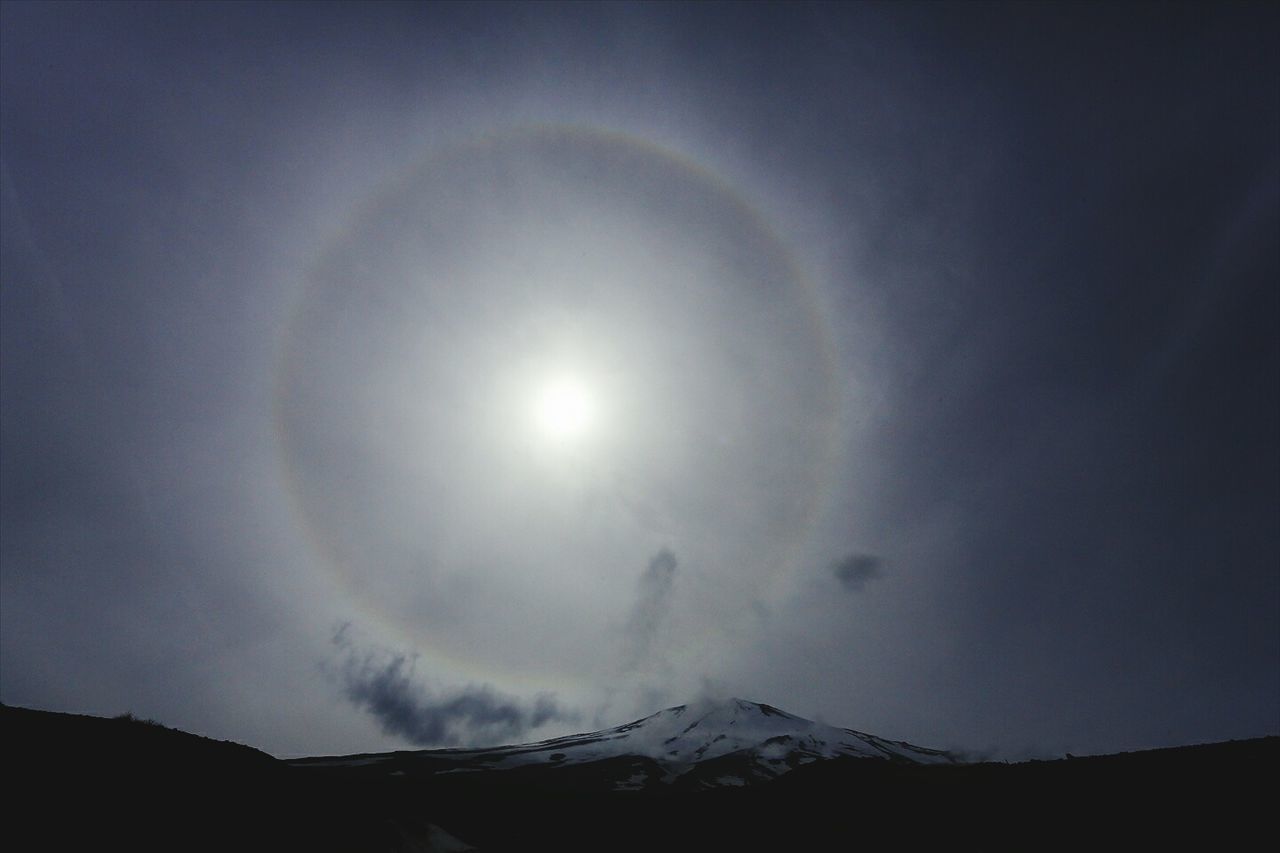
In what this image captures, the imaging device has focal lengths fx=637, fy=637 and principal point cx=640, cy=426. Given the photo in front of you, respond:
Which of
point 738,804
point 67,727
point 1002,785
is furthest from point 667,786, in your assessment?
point 67,727

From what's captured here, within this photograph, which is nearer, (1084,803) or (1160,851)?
(1160,851)

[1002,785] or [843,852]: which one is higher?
[1002,785]

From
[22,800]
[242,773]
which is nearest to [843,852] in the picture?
[242,773]

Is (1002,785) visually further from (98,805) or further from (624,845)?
(98,805)

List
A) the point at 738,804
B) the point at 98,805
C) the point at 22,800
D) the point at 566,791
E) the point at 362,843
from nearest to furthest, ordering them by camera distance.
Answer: the point at 22,800 → the point at 98,805 → the point at 362,843 → the point at 738,804 → the point at 566,791

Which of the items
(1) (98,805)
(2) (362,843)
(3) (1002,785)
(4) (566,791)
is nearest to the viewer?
(1) (98,805)

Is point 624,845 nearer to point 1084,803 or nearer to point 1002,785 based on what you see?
point 1002,785

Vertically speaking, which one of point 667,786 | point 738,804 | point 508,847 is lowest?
point 508,847
